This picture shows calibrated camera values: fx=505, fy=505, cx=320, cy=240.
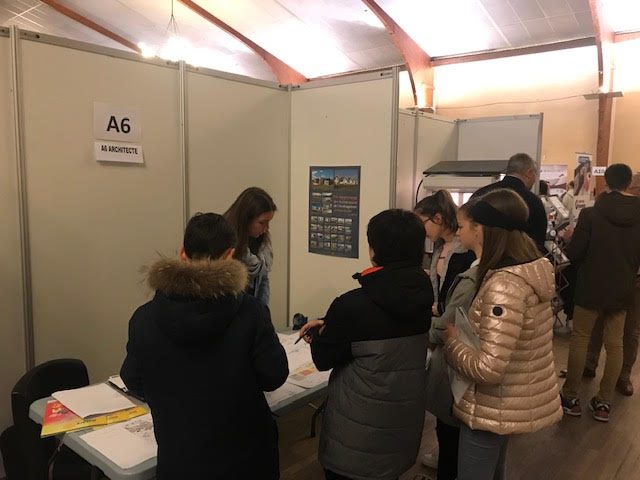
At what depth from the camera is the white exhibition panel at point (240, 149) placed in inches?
109

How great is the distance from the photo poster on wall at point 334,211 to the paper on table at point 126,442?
1661 mm

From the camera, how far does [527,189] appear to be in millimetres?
2910

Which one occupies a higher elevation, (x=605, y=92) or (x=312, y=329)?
(x=605, y=92)

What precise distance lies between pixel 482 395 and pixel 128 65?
2146mm

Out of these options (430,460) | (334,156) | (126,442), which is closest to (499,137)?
(334,156)

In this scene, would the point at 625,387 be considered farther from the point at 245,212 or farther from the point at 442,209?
the point at 245,212

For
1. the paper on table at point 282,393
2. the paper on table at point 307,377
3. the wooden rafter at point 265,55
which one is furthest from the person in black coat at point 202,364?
the wooden rafter at point 265,55

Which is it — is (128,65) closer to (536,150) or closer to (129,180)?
(129,180)

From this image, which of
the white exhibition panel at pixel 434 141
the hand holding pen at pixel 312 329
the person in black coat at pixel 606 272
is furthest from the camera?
the white exhibition panel at pixel 434 141

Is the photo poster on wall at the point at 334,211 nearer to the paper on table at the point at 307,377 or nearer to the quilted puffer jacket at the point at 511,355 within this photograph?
the paper on table at the point at 307,377

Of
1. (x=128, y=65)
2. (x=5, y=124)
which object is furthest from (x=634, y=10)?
(x=5, y=124)

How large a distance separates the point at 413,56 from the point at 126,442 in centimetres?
778

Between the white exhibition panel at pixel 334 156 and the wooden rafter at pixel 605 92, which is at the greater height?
the wooden rafter at pixel 605 92

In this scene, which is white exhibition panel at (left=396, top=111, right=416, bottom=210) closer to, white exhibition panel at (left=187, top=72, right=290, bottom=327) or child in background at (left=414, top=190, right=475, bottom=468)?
white exhibition panel at (left=187, top=72, right=290, bottom=327)
